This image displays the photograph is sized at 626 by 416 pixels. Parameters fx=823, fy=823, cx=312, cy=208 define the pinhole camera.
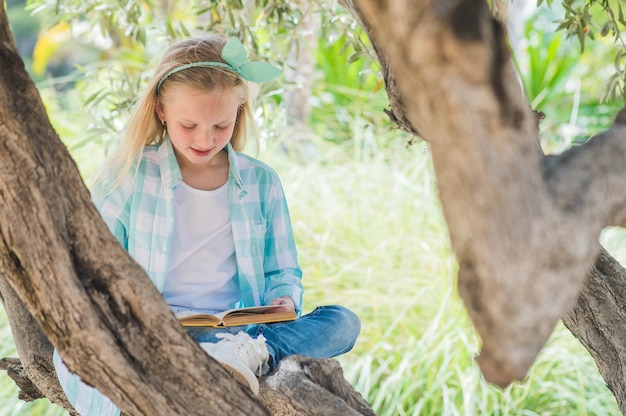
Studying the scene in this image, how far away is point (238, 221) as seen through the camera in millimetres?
2156

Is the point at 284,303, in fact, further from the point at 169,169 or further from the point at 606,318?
the point at 606,318

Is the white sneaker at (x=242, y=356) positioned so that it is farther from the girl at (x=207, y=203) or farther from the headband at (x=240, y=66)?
the headband at (x=240, y=66)

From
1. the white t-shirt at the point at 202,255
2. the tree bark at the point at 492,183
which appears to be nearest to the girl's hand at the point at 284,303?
the white t-shirt at the point at 202,255

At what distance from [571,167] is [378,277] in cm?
281

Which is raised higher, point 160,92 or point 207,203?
point 160,92

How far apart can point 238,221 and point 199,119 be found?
307 mm

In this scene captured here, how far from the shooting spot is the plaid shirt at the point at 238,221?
6.78 ft

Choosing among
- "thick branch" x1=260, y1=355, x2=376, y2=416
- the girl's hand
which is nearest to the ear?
the girl's hand

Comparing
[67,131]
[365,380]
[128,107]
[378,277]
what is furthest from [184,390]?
[67,131]

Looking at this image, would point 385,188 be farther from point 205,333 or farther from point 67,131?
point 205,333

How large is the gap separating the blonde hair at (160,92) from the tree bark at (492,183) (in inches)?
44.3

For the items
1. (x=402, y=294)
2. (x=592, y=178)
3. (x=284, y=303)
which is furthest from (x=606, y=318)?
(x=402, y=294)

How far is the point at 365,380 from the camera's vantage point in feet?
10.9

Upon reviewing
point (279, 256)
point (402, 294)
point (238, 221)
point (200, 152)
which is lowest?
point (402, 294)
